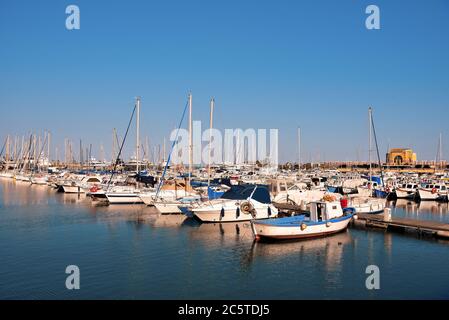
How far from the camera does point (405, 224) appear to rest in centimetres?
3120

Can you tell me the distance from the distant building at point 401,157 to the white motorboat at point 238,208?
159m

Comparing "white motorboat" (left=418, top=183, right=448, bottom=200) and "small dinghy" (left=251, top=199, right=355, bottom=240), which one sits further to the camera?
"white motorboat" (left=418, top=183, right=448, bottom=200)

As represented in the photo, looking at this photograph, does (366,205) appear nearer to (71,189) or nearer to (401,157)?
(71,189)

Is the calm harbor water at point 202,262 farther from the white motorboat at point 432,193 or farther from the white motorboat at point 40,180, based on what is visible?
the white motorboat at point 40,180

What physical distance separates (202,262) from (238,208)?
12.8m

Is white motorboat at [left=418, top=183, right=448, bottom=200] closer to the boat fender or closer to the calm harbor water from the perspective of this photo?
the calm harbor water

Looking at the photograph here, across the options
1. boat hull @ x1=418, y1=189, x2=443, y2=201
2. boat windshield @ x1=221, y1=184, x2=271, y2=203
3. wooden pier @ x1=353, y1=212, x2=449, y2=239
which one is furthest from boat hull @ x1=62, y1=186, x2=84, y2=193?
boat hull @ x1=418, y1=189, x2=443, y2=201

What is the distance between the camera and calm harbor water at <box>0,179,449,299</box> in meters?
18.2

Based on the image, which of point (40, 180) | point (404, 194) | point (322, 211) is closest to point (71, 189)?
point (40, 180)

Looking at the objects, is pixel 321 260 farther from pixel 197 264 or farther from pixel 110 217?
pixel 110 217

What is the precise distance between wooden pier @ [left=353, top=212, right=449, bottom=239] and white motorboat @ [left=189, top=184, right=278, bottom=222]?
7.90 m

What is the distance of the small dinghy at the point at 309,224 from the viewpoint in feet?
90.1
